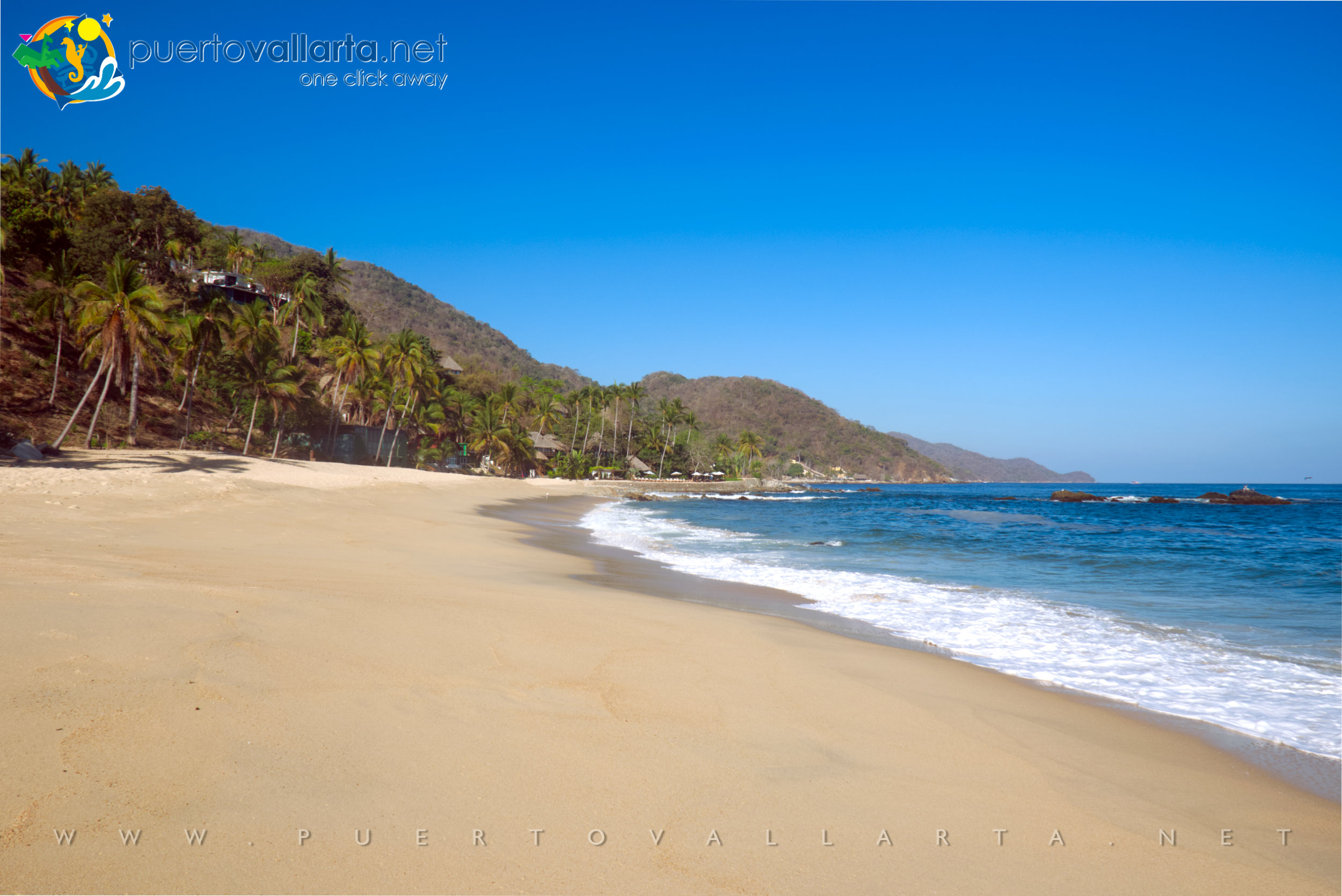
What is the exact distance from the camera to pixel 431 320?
14325 centimetres

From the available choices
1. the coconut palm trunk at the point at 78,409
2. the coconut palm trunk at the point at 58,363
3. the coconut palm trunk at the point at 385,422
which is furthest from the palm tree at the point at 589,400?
the coconut palm trunk at the point at 78,409

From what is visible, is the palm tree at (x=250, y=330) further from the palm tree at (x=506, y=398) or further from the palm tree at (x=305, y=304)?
the palm tree at (x=506, y=398)

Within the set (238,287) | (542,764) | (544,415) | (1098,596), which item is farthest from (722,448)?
(542,764)

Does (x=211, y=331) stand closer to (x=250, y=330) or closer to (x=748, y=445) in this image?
(x=250, y=330)

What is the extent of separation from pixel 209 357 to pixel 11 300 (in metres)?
8.49

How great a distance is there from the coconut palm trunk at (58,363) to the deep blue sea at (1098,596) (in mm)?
22616

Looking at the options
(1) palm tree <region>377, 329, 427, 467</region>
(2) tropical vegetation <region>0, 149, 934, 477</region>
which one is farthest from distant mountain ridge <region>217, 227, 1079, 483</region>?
(1) palm tree <region>377, 329, 427, 467</region>

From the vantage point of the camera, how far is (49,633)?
3.81 m

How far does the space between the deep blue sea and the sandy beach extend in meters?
1.24

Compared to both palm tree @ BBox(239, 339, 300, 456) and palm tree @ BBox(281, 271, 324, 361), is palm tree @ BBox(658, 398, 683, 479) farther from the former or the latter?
palm tree @ BBox(239, 339, 300, 456)

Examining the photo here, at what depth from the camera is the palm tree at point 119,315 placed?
23.0 m

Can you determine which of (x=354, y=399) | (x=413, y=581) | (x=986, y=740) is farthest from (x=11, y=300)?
(x=986, y=740)

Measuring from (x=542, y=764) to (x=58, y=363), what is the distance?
33776 millimetres

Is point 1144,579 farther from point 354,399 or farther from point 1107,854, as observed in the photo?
point 354,399
